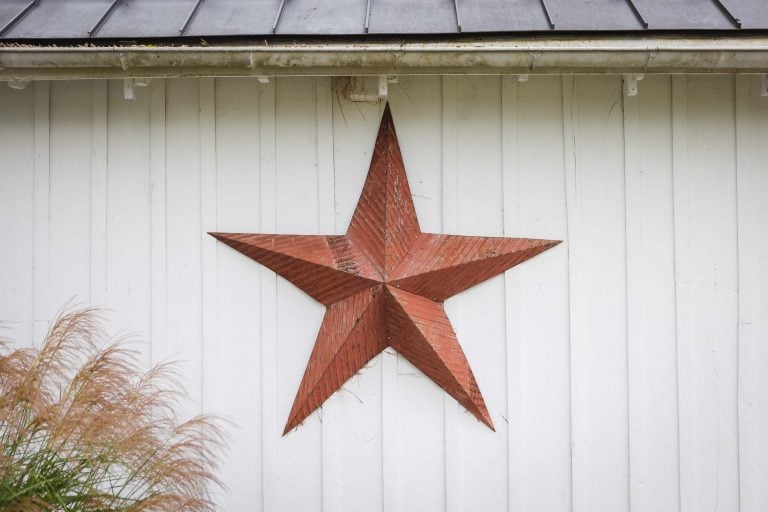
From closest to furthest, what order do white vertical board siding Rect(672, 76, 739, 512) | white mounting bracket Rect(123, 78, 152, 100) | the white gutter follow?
the white gutter, white mounting bracket Rect(123, 78, 152, 100), white vertical board siding Rect(672, 76, 739, 512)

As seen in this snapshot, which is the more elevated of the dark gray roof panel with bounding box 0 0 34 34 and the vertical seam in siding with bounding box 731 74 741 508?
the dark gray roof panel with bounding box 0 0 34 34

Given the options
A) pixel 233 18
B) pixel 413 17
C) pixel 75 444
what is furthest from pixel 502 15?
pixel 75 444

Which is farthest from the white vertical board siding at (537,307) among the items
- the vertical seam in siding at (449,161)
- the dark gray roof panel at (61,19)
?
the dark gray roof panel at (61,19)

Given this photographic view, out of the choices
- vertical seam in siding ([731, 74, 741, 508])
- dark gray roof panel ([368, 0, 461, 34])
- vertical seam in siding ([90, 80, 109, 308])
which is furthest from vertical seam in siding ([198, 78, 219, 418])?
vertical seam in siding ([731, 74, 741, 508])

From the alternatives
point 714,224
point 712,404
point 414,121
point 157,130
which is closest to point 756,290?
point 714,224

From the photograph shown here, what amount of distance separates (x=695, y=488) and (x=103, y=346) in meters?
2.90

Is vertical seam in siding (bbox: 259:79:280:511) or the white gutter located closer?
the white gutter

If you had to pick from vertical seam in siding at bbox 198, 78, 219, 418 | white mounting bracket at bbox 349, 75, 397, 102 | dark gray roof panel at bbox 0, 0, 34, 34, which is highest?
dark gray roof panel at bbox 0, 0, 34, 34

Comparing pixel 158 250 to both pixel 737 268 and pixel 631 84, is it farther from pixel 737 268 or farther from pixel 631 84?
pixel 737 268

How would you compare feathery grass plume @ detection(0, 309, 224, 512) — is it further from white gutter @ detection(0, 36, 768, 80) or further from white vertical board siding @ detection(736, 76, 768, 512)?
white vertical board siding @ detection(736, 76, 768, 512)

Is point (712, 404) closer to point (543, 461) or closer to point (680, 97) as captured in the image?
point (543, 461)

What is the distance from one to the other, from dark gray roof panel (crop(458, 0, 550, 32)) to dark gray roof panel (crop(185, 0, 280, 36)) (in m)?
0.82

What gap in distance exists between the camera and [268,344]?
9.18 feet

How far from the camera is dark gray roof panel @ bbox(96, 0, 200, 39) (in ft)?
7.98
